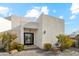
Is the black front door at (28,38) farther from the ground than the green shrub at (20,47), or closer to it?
farther from the ground

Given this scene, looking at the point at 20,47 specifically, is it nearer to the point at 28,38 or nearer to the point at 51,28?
the point at 28,38

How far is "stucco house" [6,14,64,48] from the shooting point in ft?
14.4

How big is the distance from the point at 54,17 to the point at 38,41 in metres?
0.75

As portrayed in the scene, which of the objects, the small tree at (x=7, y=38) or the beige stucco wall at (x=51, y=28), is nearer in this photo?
the small tree at (x=7, y=38)

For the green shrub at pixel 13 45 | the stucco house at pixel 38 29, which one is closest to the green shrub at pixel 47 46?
the stucco house at pixel 38 29

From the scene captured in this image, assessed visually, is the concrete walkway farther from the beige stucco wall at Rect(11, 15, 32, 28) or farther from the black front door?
the beige stucco wall at Rect(11, 15, 32, 28)

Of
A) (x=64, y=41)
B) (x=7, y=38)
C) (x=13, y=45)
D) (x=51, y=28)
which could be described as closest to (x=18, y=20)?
(x=7, y=38)

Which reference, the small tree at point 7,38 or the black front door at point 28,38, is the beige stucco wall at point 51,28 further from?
the small tree at point 7,38

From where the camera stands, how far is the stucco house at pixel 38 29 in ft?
14.4

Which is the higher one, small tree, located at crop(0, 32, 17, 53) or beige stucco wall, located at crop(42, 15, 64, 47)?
beige stucco wall, located at crop(42, 15, 64, 47)

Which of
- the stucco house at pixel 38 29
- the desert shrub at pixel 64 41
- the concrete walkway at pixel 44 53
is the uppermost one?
the stucco house at pixel 38 29

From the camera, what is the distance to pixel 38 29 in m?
4.43

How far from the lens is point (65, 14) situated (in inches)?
173

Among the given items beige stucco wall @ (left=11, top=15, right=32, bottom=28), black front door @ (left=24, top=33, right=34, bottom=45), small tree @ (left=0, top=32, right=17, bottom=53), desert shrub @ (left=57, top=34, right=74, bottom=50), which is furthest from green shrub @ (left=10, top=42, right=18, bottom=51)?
desert shrub @ (left=57, top=34, right=74, bottom=50)
